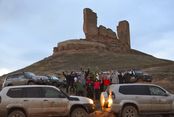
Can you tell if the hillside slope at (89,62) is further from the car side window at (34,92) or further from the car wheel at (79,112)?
the car side window at (34,92)

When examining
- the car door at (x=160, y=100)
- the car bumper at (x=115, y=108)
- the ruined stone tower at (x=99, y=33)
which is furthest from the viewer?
the ruined stone tower at (x=99, y=33)

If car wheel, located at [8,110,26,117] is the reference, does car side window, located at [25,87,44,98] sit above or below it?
above

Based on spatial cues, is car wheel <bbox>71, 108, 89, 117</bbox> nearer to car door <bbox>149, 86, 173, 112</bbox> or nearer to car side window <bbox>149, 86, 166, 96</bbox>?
car door <bbox>149, 86, 173, 112</bbox>

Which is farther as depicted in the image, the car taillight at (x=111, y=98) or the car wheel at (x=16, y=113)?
the car taillight at (x=111, y=98)

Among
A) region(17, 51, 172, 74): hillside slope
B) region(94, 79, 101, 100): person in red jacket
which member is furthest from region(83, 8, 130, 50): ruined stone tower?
region(94, 79, 101, 100): person in red jacket

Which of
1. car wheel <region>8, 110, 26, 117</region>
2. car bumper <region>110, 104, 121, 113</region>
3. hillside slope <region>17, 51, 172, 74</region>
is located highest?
hillside slope <region>17, 51, 172, 74</region>

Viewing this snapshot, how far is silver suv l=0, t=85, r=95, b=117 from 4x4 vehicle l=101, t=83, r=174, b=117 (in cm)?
98

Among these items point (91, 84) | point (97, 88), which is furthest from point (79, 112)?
point (91, 84)

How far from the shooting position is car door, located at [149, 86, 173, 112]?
741 inches

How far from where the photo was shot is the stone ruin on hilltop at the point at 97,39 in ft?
331

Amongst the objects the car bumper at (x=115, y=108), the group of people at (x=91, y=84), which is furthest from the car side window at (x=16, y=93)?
the group of people at (x=91, y=84)

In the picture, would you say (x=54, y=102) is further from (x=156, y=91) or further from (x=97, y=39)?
(x=97, y=39)

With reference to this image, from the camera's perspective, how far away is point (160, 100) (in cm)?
1889

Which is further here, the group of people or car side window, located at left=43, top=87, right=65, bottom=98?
the group of people
